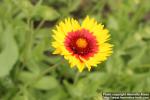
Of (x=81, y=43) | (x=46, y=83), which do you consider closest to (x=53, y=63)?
(x=46, y=83)

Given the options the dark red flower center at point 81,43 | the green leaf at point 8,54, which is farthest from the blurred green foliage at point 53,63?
the dark red flower center at point 81,43

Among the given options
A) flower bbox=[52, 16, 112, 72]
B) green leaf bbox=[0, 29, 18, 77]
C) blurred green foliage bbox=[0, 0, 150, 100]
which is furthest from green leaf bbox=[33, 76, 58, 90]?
flower bbox=[52, 16, 112, 72]

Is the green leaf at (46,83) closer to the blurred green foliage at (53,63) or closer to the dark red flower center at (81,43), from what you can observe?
the blurred green foliage at (53,63)

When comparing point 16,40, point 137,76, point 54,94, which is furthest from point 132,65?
point 16,40

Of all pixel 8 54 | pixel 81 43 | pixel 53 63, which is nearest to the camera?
pixel 81 43

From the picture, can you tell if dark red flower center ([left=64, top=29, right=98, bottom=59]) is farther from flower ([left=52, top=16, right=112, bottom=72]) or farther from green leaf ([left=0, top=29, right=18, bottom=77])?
green leaf ([left=0, top=29, right=18, bottom=77])

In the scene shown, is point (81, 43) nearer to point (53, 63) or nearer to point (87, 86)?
point (87, 86)

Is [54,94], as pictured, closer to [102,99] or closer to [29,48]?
[29,48]
